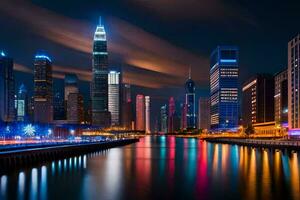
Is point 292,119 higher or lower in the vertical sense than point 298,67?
lower

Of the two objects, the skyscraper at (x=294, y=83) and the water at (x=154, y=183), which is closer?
the water at (x=154, y=183)

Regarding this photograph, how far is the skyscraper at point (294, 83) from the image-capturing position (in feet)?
542

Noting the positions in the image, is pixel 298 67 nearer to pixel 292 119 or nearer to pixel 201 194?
pixel 292 119

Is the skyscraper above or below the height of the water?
above

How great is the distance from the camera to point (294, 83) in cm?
17050

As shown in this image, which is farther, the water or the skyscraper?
the skyscraper

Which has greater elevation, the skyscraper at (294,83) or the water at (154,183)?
the skyscraper at (294,83)

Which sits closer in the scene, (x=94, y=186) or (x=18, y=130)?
(x=94, y=186)

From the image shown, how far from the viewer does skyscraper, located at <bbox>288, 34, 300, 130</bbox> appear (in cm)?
16523

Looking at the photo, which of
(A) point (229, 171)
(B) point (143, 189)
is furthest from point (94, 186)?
(A) point (229, 171)

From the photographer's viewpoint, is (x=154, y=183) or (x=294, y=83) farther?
(x=294, y=83)

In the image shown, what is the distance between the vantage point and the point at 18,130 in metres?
158

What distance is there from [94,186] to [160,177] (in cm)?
1162

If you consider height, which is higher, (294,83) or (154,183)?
(294,83)
